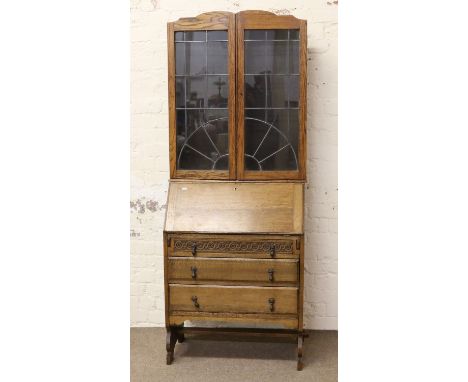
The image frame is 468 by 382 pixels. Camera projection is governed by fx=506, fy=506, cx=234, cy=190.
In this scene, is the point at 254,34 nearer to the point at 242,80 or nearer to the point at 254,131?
the point at 242,80

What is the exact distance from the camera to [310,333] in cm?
328

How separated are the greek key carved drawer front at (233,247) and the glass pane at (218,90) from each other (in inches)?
29.8

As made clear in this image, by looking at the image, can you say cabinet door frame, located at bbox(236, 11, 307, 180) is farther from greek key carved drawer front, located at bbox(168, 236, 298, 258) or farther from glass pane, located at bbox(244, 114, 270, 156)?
greek key carved drawer front, located at bbox(168, 236, 298, 258)

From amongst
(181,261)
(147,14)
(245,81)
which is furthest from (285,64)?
(181,261)

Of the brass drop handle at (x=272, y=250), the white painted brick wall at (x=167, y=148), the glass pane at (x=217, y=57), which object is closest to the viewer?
the brass drop handle at (x=272, y=250)

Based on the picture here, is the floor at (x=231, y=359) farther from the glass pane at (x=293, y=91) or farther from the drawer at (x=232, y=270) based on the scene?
the glass pane at (x=293, y=91)

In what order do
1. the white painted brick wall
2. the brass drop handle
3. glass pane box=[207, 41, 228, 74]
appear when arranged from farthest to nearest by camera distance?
the white painted brick wall < glass pane box=[207, 41, 228, 74] < the brass drop handle

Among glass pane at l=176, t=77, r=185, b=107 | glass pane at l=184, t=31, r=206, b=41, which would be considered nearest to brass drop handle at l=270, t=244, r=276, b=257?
glass pane at l=176, t=77, r=185, b=107

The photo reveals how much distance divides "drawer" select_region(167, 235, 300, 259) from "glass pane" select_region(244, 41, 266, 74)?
3.01ft

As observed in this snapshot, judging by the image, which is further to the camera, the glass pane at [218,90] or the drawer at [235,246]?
the glass pane at [218,90]

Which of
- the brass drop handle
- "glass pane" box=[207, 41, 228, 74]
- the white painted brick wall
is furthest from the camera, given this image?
the white painted brick wall

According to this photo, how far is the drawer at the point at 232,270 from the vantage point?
8.89 ft

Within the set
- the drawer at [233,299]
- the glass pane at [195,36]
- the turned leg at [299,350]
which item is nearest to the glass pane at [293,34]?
the glass pane at [195,36]

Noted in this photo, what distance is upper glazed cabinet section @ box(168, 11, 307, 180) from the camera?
2.77 metres
